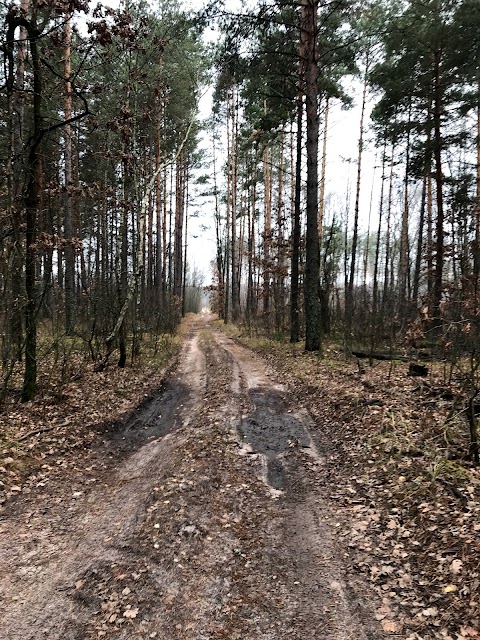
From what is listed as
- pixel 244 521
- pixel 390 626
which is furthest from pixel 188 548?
pixel 390 626

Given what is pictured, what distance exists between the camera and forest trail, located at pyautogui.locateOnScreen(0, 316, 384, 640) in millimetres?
2900

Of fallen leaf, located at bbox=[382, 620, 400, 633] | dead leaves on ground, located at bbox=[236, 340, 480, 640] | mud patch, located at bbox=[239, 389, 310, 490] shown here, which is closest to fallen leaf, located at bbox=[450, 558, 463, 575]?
dead leaves on ground, located at bbox=[236, 340, 480, 640]

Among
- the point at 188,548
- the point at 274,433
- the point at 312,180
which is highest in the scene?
the point at 312,180

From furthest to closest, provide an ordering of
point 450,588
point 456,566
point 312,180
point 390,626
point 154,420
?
1. point 312,180
2. point 154,420
3. point 456,566
4. point 450,588
5. point 390,626

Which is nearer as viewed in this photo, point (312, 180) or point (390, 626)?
point (390, 626)

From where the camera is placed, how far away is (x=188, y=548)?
3.74m

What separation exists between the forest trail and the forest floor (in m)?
0.02

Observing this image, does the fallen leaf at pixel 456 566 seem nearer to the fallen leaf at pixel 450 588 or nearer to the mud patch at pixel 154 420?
the fallen leaf at pixel 450 588

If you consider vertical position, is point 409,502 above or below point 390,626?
above

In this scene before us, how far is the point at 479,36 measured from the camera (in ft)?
36.9

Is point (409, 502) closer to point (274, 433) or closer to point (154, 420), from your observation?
point (274, 433)

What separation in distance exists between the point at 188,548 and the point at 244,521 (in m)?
0.71

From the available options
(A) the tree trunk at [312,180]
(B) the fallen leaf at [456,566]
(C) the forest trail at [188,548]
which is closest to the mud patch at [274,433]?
(C) the forest trail at [188,548]

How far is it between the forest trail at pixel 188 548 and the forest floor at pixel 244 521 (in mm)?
17
